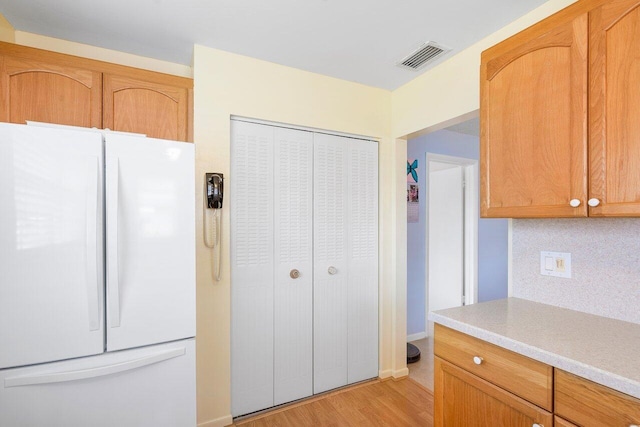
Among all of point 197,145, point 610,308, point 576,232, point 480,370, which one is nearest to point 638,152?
point 576,232

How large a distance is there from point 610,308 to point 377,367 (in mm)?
1727

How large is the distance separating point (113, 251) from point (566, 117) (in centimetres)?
191

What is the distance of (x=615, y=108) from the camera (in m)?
1.10

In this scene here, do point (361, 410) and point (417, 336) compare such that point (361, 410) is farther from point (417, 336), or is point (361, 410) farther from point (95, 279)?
point (95, 279)

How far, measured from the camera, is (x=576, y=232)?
1496 mm

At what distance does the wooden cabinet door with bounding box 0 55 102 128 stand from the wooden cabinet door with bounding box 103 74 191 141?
60 millimetres

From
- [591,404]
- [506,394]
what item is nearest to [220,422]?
[506,394]

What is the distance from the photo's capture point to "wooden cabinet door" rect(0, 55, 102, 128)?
1.56 meters

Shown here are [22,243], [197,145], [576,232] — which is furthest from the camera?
[197,145]

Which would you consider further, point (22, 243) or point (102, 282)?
point (102, 282)

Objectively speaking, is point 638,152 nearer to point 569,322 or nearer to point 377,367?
point 569,322

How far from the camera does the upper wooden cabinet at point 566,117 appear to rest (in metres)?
1.08

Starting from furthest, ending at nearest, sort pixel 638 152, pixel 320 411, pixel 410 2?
pixel 320 411 < pixel 410 2 < pixel 638 152

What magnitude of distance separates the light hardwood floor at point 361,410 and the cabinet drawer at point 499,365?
0.94 meters
